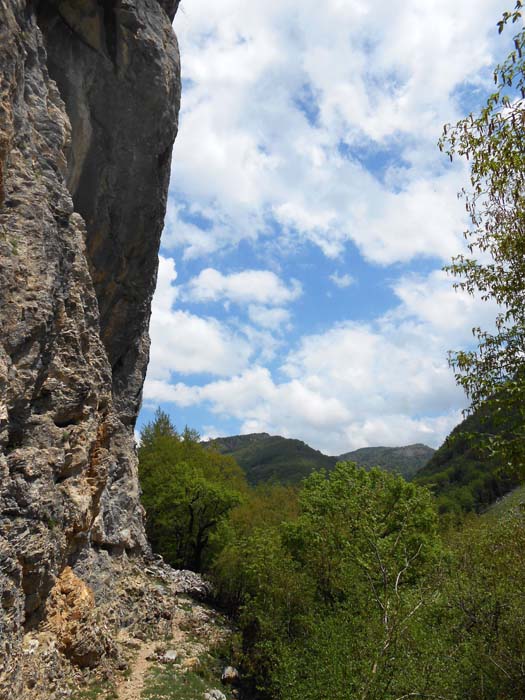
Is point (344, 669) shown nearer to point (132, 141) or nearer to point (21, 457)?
point (21, 457)

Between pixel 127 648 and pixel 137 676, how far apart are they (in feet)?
6.64

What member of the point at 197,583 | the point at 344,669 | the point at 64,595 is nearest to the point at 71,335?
the point at 64,595

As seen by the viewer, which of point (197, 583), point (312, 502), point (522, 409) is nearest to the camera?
point (522, 409)

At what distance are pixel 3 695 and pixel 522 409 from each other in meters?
11.9

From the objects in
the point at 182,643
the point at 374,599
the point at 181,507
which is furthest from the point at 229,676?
the point at 181,507

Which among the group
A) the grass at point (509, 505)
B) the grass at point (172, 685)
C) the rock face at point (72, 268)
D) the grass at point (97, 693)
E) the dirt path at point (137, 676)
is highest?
the rock face at point (72, 268)

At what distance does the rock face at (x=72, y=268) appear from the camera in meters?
12.2

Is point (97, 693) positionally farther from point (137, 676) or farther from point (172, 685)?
point (172, 685)

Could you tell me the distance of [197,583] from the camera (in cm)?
3030

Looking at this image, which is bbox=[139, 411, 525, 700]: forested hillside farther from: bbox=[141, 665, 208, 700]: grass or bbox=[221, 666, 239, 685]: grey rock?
bbox=[141, 665, 208, 700]: grass

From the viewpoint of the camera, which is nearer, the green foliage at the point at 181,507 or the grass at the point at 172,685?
the grass at the point at 172,685

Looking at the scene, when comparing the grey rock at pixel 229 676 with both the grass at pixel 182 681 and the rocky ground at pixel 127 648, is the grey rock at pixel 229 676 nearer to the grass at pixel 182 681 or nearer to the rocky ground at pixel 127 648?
the rocky ground at pixel 127 648

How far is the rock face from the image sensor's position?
12219 millimetres

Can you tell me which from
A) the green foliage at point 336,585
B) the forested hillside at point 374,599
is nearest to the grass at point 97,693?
the forested hillside at point 374,599
